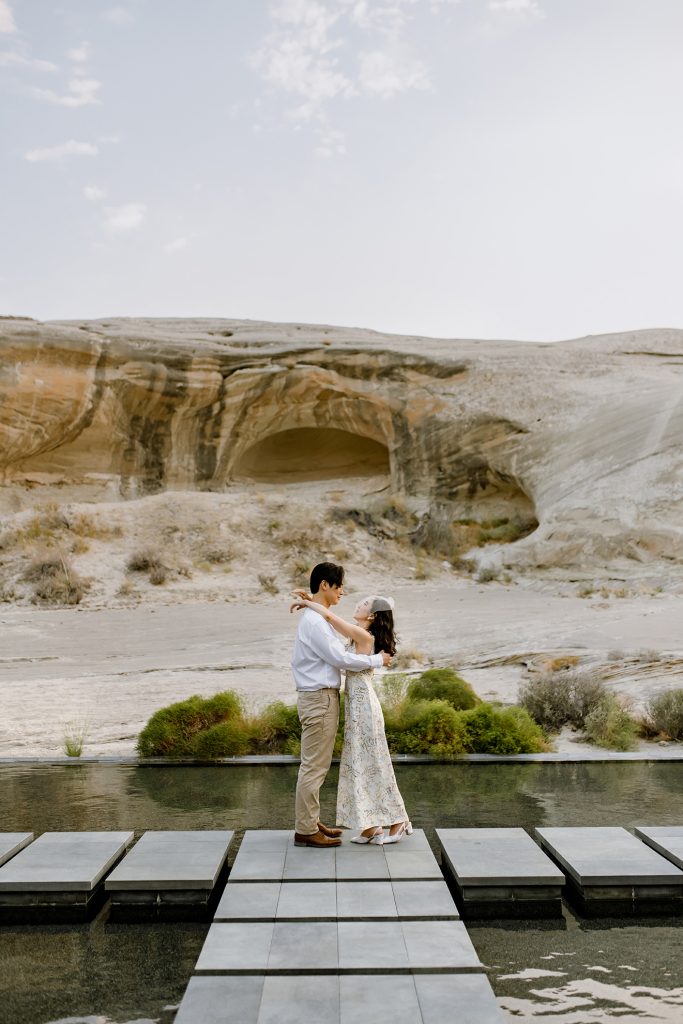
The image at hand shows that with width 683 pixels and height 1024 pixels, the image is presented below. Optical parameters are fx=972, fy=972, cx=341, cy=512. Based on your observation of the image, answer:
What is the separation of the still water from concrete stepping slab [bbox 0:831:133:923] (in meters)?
0.13

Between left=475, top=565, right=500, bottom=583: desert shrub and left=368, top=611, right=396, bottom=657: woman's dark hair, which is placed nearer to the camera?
left=368, top=611, right=396, bottom=657: woman's dark hair

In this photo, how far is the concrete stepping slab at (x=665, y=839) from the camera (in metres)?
5.00

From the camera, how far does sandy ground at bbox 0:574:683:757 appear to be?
11266 millimetres

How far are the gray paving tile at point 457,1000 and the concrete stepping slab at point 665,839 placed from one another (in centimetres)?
186

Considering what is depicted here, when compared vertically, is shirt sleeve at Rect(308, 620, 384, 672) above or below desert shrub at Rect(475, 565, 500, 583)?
above

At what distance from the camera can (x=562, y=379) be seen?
2728 centimetres

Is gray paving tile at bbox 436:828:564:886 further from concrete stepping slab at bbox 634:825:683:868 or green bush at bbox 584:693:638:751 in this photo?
green bush at bbox 584:693:638:751

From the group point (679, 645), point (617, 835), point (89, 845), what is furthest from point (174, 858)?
point (679, 645)

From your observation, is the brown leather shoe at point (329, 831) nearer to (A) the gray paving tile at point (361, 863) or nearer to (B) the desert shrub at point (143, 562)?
(A) the gray paving tile at point (361, 863)

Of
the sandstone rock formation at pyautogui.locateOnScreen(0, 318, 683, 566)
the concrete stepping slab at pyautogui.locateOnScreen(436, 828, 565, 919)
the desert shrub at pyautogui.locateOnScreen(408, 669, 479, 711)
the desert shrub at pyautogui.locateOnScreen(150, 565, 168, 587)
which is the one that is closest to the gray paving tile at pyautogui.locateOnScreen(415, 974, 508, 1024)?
the concrete stepping slab at pyautogui.locateOnScreen(436, 828, 565, 919)

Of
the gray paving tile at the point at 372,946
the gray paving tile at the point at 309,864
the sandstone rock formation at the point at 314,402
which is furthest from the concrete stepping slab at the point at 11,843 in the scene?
the sandstone rock formation at the point at 314,402

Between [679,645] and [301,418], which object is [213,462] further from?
[679,645]

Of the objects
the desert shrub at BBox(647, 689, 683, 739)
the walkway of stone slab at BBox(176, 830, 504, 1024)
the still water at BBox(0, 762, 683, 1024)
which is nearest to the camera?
the walkway of stone slab at BBox(176, 830, 504, 1024)

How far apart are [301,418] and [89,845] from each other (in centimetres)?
2476
